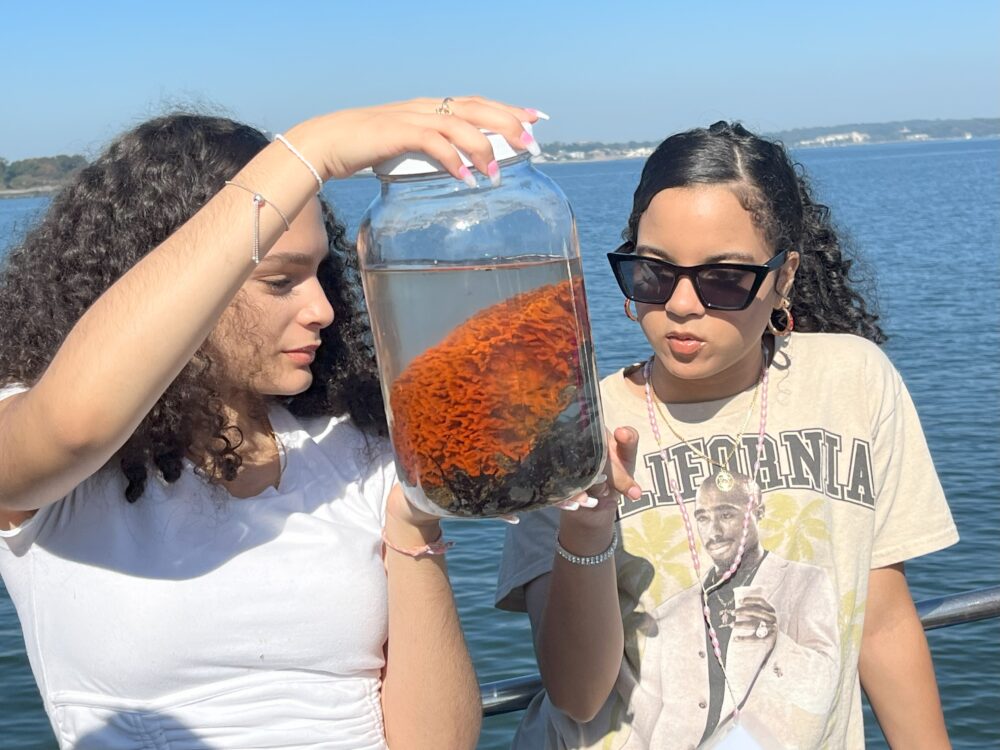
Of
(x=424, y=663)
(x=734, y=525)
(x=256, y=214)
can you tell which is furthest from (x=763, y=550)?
(x=256, y=214)

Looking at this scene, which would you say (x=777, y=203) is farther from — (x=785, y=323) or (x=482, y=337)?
(x=482, y=337)

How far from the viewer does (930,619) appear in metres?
2.63

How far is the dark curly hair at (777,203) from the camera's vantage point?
250cm

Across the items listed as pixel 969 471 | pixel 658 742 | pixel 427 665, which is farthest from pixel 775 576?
pixel 969 471

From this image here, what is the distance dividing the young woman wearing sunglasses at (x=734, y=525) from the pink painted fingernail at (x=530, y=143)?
31.0 inches

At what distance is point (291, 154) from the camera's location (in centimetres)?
168

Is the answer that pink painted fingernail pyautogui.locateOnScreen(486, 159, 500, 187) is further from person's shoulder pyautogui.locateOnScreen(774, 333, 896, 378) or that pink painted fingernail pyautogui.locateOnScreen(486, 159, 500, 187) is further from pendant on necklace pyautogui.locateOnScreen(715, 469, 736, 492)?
person's shoulder pyautogui.locateOnScreen(774, 333, 896, 378)

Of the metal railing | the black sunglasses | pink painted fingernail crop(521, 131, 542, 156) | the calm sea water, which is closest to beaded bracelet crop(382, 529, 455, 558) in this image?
the metal railing

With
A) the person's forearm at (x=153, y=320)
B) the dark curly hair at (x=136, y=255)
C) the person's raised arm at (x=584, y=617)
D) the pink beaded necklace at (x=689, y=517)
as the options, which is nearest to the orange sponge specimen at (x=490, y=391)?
the person's forearm at (x=153, y=320)

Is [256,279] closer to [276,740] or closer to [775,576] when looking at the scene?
[276,740]

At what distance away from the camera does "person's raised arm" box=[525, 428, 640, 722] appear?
2150 millimetres

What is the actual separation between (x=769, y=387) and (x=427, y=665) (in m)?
0.96

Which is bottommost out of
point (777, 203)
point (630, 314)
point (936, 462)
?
point (936, 462)

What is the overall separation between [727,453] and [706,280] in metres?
0.38
